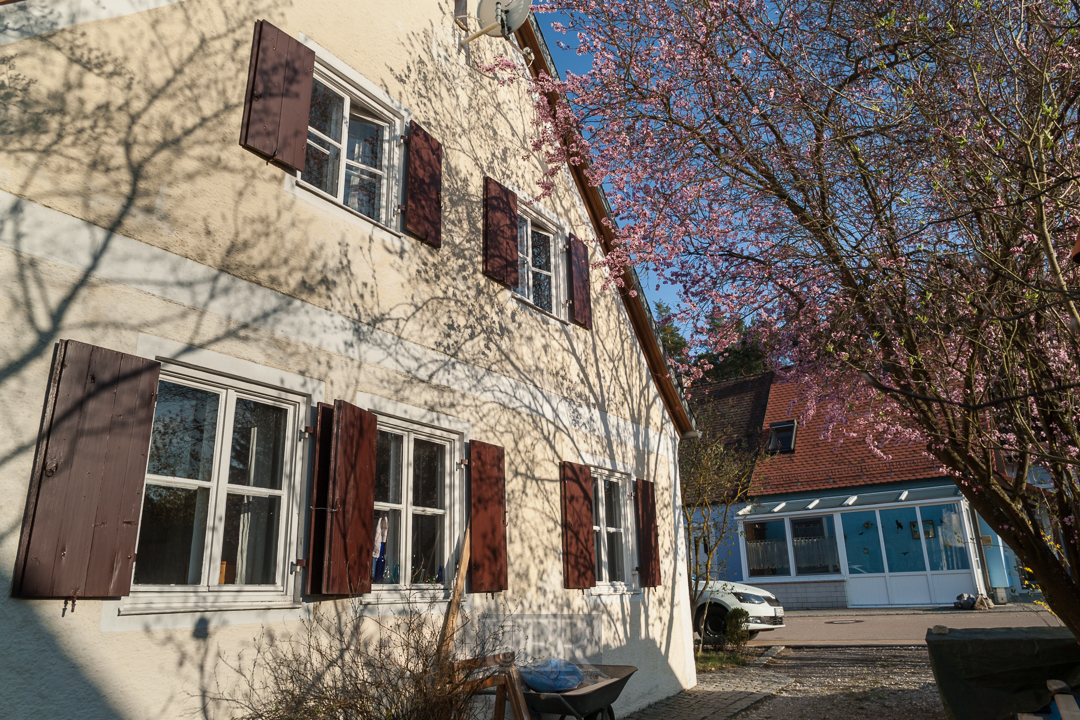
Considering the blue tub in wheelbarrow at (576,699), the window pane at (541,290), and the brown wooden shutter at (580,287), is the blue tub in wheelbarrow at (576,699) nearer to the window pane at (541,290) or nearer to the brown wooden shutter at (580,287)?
the window pane at (541,290)

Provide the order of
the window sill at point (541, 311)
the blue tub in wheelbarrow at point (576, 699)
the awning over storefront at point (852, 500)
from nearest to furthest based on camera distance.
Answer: the blue tub in wheelbarrow at point (576, 699) → the window sill at point (541, 311) → the awning over storefront at point (852, 500)

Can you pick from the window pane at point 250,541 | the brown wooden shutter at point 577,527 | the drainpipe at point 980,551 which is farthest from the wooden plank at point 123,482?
the drainpipe at point 980,551

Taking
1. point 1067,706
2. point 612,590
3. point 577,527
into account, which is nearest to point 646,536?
point 612,590

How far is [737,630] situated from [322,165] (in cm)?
1047

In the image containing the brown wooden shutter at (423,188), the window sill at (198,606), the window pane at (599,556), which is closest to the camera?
the window sill at (198,606)

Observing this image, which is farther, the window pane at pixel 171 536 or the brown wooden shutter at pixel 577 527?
the brown wooden shutter at pixel 577 527

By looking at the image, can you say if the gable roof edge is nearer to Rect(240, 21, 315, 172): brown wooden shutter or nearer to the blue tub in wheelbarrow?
Rect(240, 21, 315, 172): brown wooden shutter

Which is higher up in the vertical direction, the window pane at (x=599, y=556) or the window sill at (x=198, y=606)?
the window pane at (x=599, y=556)

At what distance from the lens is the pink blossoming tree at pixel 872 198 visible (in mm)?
5613

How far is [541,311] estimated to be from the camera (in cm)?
786

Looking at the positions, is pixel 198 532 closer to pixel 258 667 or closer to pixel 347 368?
pixel 258 667

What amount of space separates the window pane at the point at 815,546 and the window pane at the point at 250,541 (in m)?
18.9

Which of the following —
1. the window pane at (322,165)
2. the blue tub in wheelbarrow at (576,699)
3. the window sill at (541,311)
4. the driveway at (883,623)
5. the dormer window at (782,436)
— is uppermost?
the dormer window at (782,436)

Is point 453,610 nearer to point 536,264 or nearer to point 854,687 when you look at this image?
point 536,264
